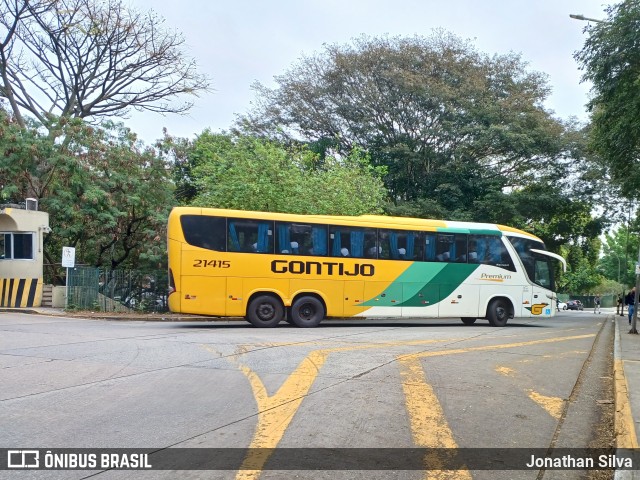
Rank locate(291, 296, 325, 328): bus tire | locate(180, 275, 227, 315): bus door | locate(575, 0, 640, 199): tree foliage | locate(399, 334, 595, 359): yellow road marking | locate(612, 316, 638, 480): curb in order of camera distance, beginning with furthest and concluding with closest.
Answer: locate(291, 296, 325, 328): bus tire → locate(180, 275, 227, 315): bus door → locate(575, 0, 640, 199): tree foliage → locate(399, 334, 595, 359): yellow road marking → locate(612, 316, 638, 480): curb

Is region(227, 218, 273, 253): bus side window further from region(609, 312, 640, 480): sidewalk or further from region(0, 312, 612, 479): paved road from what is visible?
region(609, 312, 640, 480): sidewalk

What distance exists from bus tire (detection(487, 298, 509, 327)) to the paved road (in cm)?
816

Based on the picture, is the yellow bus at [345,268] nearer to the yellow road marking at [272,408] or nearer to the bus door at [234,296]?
the bus door at [234,296]

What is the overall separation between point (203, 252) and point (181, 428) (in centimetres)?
1136

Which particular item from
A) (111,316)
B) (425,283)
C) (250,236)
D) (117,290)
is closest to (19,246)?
(117,290)

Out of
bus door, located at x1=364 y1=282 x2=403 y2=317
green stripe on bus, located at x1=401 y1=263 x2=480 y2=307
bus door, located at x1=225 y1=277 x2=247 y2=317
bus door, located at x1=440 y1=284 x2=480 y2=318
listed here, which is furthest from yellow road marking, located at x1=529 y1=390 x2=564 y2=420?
bus door, located at x1=440 y1=284 x2=480 y2=318

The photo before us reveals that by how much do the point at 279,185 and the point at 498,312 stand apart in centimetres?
940

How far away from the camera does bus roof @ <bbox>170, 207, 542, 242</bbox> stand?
1703 centimetres

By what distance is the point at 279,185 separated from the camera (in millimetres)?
22906

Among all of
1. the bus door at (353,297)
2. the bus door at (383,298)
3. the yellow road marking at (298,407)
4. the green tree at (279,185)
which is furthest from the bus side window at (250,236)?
the yellow road marking at (298,407)

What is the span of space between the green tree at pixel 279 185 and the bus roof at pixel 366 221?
3957 mm

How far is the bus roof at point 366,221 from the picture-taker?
55.9 ft

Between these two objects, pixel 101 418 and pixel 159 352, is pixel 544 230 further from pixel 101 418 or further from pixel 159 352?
pixel 101 418

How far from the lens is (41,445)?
5113mm
